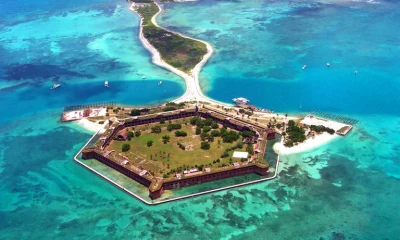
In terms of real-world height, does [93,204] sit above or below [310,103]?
below

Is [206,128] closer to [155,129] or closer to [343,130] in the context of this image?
[155,129]

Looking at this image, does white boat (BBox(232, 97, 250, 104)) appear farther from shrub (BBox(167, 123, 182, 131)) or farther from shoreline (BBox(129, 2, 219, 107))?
shrub (BBox(167, 123, 182, 131))

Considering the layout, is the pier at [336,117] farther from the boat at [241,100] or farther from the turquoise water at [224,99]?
the boat at [241,100]

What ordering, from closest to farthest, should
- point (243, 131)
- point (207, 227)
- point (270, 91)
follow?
1. point (207, 227)
2. point (243, 131)
3. point (270, 91)

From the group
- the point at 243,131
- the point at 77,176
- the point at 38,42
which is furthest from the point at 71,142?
the point at 38,42

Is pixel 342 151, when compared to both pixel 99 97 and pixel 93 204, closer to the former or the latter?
pixel 93 204

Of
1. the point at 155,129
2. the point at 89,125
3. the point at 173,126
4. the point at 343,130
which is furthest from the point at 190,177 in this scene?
the point at 343,130

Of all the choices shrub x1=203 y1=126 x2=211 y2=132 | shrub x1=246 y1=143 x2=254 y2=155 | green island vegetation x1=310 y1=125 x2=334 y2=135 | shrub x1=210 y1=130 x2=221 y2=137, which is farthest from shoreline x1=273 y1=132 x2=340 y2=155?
shrub x1=203 y1=126 x2=211 y2=132
